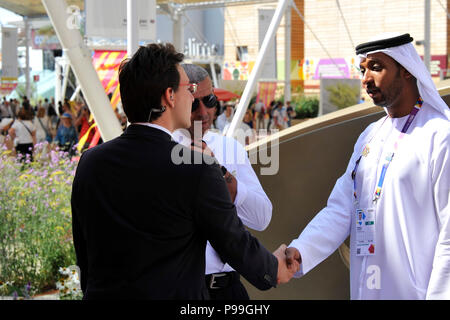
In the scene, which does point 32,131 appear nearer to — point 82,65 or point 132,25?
point 82,65

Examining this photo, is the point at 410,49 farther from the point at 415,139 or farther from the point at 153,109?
the point at 153,109

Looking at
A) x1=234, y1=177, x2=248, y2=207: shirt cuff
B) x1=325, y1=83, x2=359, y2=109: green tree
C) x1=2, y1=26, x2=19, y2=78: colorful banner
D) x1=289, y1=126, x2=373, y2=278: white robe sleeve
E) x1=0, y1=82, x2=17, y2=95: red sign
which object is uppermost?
x1=2, y1=26, x2=19, y2=78: colorful banner

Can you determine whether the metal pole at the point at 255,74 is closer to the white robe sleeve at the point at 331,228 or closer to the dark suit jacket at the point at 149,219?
the white robe sleeve at the point at 331,228

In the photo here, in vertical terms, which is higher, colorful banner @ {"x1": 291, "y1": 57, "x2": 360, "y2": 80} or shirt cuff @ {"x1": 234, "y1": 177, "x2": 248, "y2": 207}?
colorful banner @ {"x1": 291, "y1": 57, "x2": 360, "y2": 80}

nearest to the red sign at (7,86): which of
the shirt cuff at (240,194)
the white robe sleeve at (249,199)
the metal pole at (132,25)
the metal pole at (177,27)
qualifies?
the metal pole at (177,27)

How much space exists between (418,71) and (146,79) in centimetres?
128

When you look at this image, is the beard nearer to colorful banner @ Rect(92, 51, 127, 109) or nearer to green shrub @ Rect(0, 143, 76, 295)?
green shrub @ Rect(0, 143, 76, 295)

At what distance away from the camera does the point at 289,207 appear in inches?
157

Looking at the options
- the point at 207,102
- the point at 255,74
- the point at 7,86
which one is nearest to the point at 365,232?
the point at 207,102

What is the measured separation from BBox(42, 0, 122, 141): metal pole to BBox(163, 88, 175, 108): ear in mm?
2679

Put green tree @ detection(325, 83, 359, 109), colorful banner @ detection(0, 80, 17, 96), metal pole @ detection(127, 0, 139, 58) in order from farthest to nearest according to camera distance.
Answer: colorful banner @ detection(0, 80, 17, 96) → green tree @ detection(325, 83, 359, 109) → metal pole @ detection(127, 0, 139, 58)

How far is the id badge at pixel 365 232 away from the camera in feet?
9.18

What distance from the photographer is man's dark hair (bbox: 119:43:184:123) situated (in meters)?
2.04

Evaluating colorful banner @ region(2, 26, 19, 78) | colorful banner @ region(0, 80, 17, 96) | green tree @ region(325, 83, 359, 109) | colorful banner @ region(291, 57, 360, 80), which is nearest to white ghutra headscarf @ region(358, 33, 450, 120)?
green tree @ region(325, 83, 359, 109)
